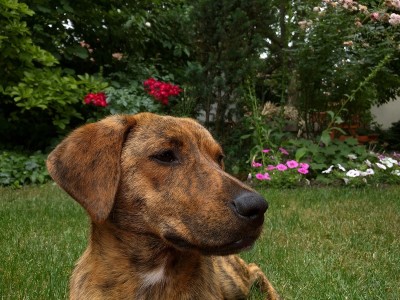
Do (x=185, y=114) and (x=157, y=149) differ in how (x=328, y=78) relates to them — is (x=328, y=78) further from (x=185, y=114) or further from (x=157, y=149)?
(x=157, y=149)

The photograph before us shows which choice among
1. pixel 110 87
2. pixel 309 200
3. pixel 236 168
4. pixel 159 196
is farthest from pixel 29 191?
pixel 159 196

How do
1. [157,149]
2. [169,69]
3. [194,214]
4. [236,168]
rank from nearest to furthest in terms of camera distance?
[194,214] < [157,149] < [236,168] < [169,69]

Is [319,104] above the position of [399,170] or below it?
above

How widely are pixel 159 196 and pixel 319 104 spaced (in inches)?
290

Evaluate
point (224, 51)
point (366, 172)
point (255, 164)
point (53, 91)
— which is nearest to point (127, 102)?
point (53, 91)

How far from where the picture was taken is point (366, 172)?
26.2ft

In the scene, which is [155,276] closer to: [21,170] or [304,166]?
[304,166]

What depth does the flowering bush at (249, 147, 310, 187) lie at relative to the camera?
26.1ft

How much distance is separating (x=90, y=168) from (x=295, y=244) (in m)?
2.74

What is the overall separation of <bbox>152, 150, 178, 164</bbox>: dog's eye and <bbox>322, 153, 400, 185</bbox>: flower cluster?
5721mm

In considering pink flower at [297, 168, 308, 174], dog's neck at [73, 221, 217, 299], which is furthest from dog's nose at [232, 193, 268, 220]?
pink flower at [297, 168, 308, 174]

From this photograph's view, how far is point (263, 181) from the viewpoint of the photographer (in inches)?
317

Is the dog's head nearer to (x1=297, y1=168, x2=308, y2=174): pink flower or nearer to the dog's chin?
the dog's chin

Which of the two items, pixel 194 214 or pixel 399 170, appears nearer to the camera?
pixel 194 214
